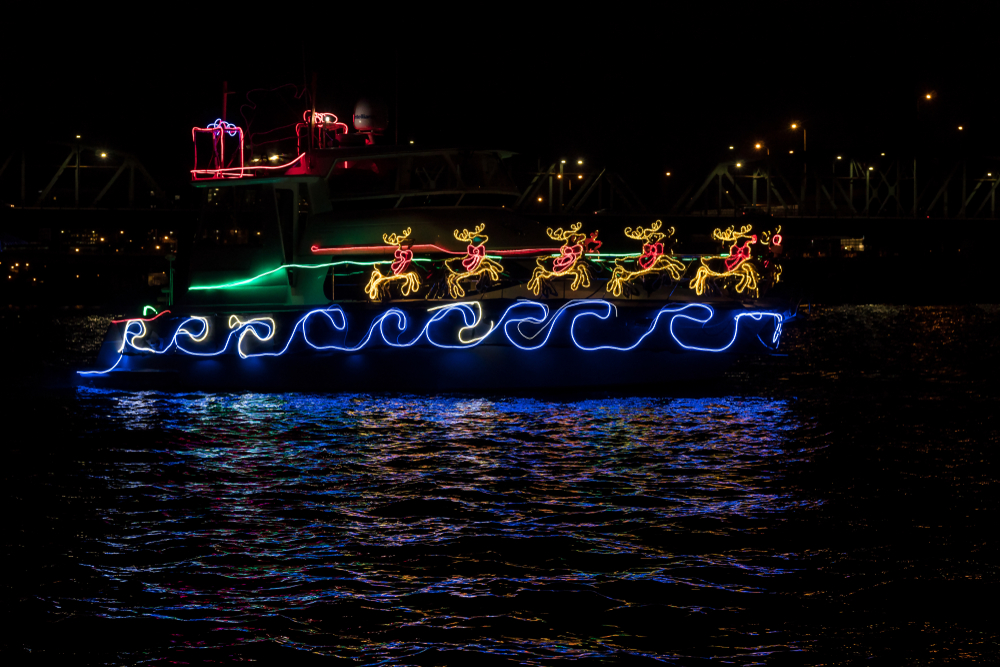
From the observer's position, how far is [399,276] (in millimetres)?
19953

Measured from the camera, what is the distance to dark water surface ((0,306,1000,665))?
713 centimetres

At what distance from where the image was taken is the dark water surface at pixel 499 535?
713cm

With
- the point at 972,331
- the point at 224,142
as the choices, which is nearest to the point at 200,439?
the point at 224,142

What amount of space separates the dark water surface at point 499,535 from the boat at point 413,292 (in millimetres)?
1418

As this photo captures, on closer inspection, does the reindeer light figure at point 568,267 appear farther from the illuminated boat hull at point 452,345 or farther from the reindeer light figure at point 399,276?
the reindeer light figure at point 399,276

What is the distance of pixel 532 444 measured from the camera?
14.7 m

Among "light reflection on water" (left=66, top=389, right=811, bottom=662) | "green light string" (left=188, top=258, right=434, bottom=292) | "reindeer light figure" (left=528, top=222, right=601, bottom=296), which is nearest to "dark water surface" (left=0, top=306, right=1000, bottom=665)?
"light reflection on water" (left=66, top=389, right=811, bottom=662)

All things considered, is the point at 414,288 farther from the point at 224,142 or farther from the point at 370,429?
the point at 224,142

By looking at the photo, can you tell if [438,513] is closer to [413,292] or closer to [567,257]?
[567,257]

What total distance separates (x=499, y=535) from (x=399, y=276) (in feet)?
35.6

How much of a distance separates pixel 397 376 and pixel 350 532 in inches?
396

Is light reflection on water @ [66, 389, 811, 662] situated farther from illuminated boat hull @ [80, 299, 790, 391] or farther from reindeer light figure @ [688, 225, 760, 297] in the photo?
reindeer light figure @ [688, 225, 760, 297]

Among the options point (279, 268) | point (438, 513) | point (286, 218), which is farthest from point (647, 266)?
point (438, 513)

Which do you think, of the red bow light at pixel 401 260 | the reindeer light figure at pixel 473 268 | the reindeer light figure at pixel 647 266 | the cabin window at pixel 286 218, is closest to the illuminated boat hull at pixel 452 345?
the reindeer light figure at pixel 473 268
